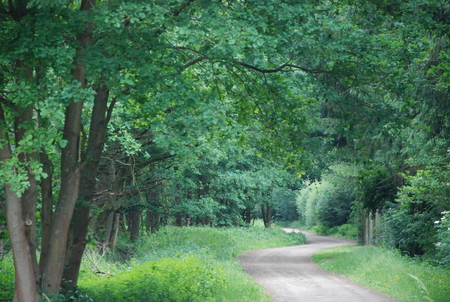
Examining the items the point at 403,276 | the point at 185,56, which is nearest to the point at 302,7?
the point at 185,56

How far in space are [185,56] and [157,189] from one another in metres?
13.5

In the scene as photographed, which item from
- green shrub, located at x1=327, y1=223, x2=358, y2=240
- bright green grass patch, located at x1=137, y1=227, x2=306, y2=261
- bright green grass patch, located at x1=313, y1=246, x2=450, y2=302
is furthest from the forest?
green shrub, located at x1=327, y1=223, x2=358, y2=240

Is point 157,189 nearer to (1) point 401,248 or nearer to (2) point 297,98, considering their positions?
(1) point 401,248

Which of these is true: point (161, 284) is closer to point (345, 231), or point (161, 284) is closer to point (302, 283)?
point (302, 283)

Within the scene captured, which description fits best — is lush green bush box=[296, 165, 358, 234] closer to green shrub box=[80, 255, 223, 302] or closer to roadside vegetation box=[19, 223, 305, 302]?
roadside vegetation box=[19, 223, 305, 302]

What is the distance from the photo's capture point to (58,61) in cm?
654

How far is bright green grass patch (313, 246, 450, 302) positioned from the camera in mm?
11273

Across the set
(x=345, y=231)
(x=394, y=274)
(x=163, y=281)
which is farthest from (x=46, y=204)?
(x=345, y=231)

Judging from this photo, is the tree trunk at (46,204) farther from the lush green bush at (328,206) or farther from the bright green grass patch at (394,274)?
the lush green bush at (328,206)

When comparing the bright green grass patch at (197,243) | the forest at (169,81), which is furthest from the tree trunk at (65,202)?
the bright green grass patch at (197,243)

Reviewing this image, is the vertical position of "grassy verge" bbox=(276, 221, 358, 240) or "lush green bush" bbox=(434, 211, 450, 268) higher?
"lush green bush" bbox=(434, 211, 450, 268)

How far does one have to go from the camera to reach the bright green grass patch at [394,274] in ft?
37.0

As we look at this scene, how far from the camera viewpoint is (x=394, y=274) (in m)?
14.2

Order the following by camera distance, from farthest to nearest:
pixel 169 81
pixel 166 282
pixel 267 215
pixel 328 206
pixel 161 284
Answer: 1. pixel 328 206
2. pixel 267 215
3. pixel 166 282
4. pixel 161 284
5. pixel 169 81
